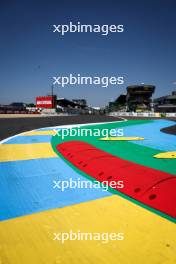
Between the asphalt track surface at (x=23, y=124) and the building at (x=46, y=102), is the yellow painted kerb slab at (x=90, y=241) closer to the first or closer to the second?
the asphalt track surface at (x=23, y=124)

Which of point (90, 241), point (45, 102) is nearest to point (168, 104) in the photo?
point (45, 102)

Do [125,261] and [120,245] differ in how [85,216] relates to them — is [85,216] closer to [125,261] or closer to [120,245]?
[120,245]

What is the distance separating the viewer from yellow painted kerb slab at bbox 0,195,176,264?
2.10m

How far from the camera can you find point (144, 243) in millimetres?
2307

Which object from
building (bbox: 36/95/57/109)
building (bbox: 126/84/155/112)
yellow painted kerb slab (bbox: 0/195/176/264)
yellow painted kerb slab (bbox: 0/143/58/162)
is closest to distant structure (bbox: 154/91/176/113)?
building (bbox: 126/84/155/112)

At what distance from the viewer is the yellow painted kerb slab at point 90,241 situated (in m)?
2.10

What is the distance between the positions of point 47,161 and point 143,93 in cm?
11999

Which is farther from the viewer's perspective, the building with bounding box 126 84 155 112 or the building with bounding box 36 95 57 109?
the building with bounding box 126 84 155 112

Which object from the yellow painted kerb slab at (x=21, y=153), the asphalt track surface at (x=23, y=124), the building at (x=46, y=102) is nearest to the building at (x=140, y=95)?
the building at (x=46, y=102)

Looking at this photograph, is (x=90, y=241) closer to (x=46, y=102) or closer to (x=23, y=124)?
(x=23, y=124)

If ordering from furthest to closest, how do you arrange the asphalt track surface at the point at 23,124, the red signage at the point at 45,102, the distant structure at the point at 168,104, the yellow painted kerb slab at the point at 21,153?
the distant structure at the point at 168,104, the red signage at the point at 45,102, the asphalt track surface at the point at 23,124, the yellow painted kerb slab at the point at 21,153

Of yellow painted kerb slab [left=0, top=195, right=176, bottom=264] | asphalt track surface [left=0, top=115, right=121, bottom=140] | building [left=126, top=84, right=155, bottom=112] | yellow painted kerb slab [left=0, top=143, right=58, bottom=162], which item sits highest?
building [left=126, top=84, right=155, bottom=112]

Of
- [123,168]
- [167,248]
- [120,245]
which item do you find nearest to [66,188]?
[123,168]

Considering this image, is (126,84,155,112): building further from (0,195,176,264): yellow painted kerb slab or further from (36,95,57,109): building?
(0,195,176,264): yellow painted kerb slab
